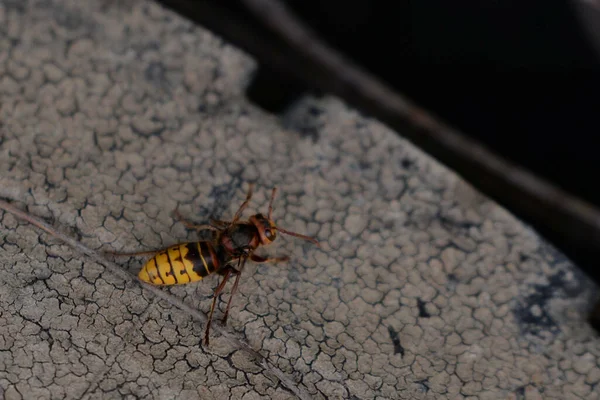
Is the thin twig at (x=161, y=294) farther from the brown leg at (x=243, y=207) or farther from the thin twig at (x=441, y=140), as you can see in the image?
the thin twig at (x=441, y=140)

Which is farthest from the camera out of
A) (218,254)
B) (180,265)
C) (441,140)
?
(441,140)

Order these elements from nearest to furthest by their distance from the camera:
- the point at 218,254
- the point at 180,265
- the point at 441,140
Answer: the point at 180,265, the point at 218,254, the point at 441,140

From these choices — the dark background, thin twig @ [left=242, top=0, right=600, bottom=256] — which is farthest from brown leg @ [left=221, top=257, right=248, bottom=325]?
thin twig @ [left=242, top=0, right=600, bottom=256]

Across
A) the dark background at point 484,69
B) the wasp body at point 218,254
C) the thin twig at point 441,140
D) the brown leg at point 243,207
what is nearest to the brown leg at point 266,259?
the wasp body at point 218,254

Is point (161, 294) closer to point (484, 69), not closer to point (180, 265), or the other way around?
point (180, 265)

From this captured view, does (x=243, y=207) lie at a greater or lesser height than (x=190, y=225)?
greater

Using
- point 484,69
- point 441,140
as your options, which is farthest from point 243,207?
point 484,69

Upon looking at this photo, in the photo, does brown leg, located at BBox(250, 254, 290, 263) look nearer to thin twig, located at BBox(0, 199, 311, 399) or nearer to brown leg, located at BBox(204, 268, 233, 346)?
brown leg, located at BBox(204, 268, 233, 346)
